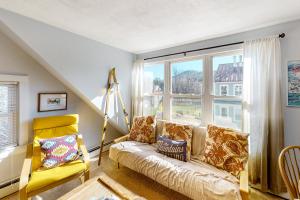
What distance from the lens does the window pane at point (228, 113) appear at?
8.02 feet

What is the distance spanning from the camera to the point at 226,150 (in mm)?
1973

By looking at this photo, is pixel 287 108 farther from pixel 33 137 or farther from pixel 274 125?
pixel 33 137

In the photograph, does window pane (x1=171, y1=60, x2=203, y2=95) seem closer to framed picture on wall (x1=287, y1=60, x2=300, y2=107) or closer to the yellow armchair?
framed picture on wall (x1=287, y1=60, x2=300, y2=107)

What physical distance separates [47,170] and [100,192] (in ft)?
2.97

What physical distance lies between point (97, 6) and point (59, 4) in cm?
41

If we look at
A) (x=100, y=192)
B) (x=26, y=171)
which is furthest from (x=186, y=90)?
(x=26, y=171)

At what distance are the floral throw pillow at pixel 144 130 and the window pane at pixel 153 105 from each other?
0.51 m

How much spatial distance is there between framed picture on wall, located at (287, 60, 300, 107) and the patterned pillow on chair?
150 centimetres

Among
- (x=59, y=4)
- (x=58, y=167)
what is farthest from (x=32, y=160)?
(x=59, y=4)

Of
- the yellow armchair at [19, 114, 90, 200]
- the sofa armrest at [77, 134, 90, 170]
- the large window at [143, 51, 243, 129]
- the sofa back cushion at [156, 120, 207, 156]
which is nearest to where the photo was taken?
the yellow armchair at [19, 114, 90, 200]

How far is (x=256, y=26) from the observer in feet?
7.12

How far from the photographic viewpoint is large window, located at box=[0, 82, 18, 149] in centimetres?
216

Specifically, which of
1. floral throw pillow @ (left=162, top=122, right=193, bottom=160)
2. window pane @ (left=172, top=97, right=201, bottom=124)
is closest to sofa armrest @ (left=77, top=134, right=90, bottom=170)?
floral throw pillow @ (left=162, top=122, right=193, bottom=160)

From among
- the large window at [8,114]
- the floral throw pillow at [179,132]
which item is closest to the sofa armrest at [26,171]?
the large window at [8,114]
